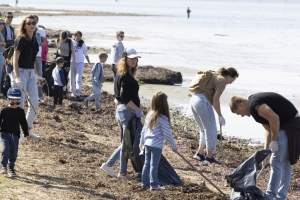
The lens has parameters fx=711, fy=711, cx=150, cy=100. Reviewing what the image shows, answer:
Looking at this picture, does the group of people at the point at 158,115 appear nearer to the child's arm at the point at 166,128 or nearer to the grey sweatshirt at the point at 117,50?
the child's arm at the point at 166,128

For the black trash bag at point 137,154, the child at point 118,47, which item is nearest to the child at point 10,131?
the black trash bag at point 137,154

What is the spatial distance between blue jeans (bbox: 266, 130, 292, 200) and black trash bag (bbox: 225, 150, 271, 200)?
0.55ft

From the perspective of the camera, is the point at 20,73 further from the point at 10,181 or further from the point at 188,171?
the point at 188,171

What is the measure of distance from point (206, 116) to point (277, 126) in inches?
109

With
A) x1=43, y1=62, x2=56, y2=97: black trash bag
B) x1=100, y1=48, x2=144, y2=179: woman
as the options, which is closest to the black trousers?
x1=43, y1=62, x2=56, y2=97: black trash bag

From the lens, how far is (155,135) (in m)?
8.59

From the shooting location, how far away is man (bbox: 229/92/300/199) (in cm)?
787

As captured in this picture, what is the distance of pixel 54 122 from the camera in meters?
12.9

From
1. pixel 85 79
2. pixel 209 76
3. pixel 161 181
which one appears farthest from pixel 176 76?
pixel 161 181

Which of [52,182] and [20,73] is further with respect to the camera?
[20,73]

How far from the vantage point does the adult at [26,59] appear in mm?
9844

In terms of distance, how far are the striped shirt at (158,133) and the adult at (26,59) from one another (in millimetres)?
2217

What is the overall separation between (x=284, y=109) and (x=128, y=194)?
2.12 meters

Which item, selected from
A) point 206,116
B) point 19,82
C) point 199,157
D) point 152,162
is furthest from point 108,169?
point 199,157
